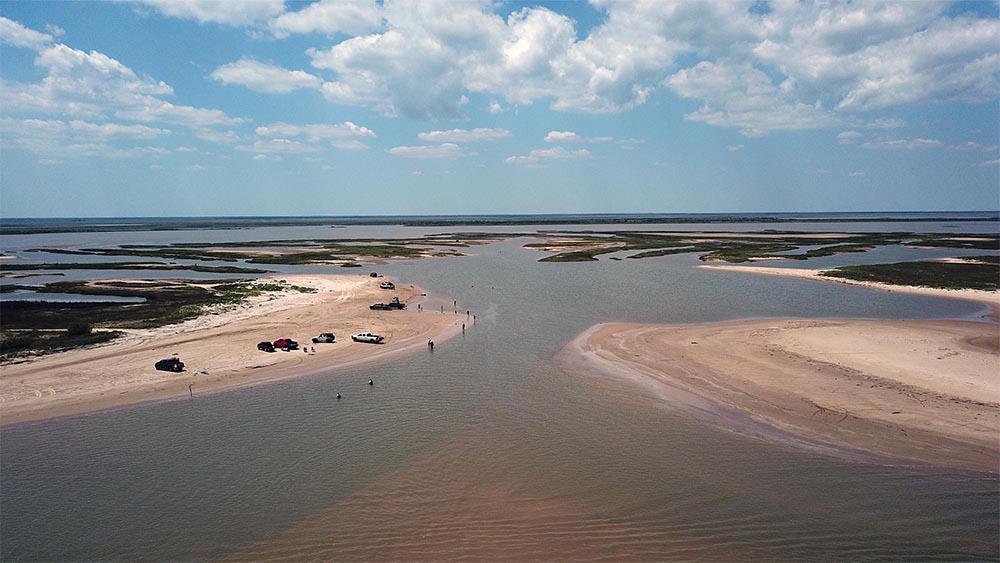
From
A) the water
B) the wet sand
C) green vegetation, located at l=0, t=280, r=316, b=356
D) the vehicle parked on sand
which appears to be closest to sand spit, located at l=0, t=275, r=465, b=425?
the vehicle parked on sand

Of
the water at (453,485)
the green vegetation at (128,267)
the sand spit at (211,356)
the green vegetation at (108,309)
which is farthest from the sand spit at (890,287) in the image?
the green vegetation at (128,267)

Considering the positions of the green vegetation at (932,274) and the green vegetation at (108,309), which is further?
the green vegetation at (932,274)

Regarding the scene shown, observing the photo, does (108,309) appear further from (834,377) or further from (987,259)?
(987,259)

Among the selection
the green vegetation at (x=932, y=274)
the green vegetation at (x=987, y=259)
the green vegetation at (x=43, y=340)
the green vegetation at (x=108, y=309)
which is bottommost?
the green vegetation at (x=43, y=340)

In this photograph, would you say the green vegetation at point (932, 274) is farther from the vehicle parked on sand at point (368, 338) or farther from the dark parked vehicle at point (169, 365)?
the dark parked vehicle at point (169, 365)

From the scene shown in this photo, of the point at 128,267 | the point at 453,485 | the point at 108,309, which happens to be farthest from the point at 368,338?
the point at 128,267

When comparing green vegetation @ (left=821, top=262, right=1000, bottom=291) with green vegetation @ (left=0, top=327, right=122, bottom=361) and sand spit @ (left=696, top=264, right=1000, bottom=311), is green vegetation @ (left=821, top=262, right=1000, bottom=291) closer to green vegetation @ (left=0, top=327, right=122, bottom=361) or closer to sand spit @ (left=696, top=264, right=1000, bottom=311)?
sand spit @ (left=696, top=264, right=1000, bottom=311)
